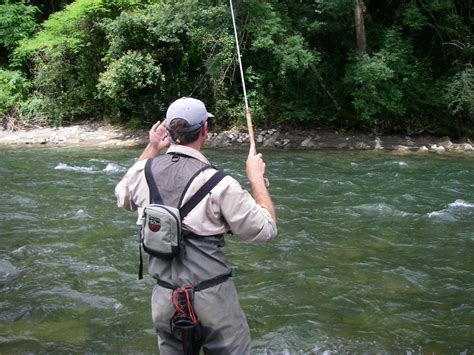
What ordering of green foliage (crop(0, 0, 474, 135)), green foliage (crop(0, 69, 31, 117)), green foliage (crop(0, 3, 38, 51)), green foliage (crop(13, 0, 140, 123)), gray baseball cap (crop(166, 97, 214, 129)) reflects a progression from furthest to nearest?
green foliage (crop(0, 3, 38, 51)), green foliage (crop(0, 69, 31, 117)), green foliage (crop(13, 0, 140, 123)), green foliage (crop(0, 0, 474, 135)), gray baseball cap (crop(166, 97, 214, 129))

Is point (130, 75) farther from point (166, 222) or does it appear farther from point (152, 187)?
point (166, 222)

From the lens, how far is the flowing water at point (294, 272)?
4.10m

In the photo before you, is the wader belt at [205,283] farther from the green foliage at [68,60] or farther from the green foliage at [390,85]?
the green foliage at [68,60]

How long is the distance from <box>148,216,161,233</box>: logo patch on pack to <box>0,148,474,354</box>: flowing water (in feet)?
6.93

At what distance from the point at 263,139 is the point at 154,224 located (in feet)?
48.2

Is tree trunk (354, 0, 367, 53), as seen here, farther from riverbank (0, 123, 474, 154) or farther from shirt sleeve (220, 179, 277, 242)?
shirt sleeve (220, 179, 277, 242)

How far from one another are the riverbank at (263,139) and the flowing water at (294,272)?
5.65 m

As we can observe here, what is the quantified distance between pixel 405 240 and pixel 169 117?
16.3ft

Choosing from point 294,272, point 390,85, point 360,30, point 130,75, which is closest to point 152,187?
point 294,272

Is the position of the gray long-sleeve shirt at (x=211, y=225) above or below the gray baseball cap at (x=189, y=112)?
below

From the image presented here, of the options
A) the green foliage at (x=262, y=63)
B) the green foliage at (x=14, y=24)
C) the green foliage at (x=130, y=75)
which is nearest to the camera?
the green foliage at (x=262, y=63)

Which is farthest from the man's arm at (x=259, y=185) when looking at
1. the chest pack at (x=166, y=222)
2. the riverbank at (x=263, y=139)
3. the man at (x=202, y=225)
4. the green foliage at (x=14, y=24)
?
the green foliage at (x=14, y=24)

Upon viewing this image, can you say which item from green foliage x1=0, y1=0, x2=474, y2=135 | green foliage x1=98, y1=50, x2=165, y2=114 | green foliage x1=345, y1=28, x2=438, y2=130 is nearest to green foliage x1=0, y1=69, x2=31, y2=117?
green foliage x1=0, y1=0, x2=474, y2=135

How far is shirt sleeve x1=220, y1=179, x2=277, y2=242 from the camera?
2.12m
